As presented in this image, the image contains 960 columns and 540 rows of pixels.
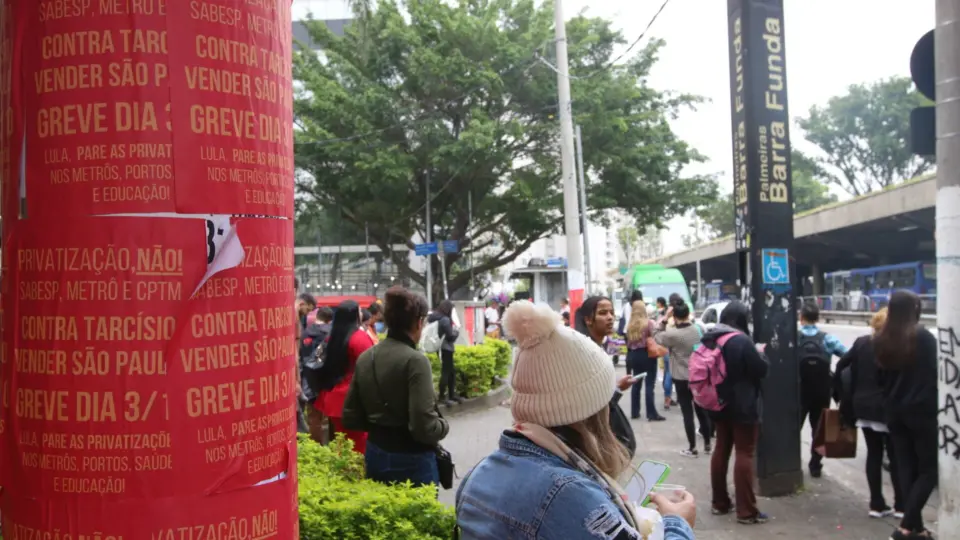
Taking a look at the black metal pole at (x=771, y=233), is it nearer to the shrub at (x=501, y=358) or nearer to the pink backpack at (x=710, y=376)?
the pink backpack at (x=710, y=376)

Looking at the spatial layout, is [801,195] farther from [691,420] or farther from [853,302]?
[691,420]

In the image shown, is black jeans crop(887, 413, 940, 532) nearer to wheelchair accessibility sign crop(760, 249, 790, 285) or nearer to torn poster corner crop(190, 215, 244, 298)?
wheelchair accessibility sign crop(760, 249, 790, 285)

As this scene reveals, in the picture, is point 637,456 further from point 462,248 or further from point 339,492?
point 462,248

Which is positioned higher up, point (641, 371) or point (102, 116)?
point (102, 116)

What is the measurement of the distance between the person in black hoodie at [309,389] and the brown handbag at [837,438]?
171 inches

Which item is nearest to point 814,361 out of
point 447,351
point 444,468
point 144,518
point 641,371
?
point 641,371

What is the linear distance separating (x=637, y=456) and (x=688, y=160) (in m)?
16.1

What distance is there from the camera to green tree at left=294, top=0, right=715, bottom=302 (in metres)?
21.2

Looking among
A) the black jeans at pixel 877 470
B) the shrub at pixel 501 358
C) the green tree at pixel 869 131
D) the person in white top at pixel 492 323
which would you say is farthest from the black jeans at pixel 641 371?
the green tree at pixel 869 131

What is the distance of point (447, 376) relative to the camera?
11.6m

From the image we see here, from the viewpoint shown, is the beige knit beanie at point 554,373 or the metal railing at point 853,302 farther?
the metal railing at point 853,302

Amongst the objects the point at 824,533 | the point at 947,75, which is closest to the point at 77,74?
the point at 947,75

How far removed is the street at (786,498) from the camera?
5.86 m

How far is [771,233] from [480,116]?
1472 centimetres
